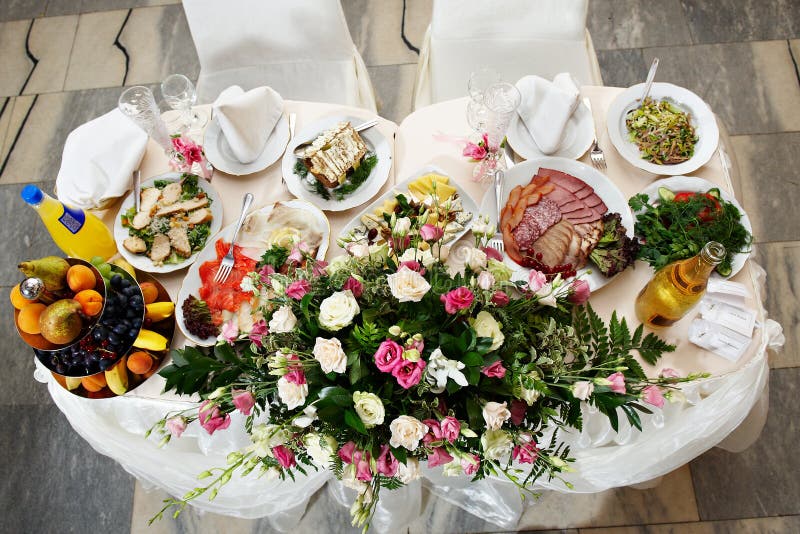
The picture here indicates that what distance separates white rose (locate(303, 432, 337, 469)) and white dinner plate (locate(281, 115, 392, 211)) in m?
0.70

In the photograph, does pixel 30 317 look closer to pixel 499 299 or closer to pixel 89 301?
pixel 89 301

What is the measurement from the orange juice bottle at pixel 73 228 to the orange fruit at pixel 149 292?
18 cm

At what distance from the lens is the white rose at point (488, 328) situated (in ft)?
2.69

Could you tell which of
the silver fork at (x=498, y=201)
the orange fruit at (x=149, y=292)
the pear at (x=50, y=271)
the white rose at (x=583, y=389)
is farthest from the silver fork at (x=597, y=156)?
the pear at (x=50, y=271)

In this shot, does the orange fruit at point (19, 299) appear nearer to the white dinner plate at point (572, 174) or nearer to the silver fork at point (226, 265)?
the silver fork at point (226, 265)

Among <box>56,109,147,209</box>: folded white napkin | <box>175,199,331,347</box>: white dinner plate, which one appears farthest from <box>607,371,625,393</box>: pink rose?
<box>56,109,147,209</box>: folded white napkin

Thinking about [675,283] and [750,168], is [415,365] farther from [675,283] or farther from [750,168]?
[750,168]

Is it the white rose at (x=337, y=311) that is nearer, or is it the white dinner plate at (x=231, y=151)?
the white rose at (x=337, y=311)

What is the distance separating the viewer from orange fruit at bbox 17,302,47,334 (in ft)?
3.30

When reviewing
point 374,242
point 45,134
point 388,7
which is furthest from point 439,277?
point 45,134

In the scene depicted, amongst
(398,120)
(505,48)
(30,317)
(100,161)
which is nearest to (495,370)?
(30,317)

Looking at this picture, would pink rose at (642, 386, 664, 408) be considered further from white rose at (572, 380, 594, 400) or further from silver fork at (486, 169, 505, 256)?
silver fork at (486, 169, 505, 256)

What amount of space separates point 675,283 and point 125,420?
132 cm

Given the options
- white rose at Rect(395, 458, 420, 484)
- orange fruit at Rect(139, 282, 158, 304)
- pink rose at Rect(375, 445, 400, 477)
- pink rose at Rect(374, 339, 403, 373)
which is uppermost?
pink rose at Rect(374, 339, 403, 373)
